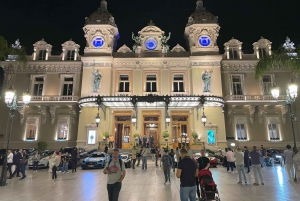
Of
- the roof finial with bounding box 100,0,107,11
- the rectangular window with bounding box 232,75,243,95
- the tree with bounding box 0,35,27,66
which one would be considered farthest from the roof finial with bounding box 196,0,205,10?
the tree with bounding box 0,35,27,66

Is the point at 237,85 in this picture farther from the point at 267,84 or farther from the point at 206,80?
the point at 206,80

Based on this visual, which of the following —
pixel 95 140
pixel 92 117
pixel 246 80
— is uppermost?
pixel 246 80

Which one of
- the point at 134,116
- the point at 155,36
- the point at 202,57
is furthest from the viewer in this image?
the point at 155,36

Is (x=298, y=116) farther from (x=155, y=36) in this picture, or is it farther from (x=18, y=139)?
(x=18, y=139)

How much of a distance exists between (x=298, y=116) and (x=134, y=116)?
767 inches

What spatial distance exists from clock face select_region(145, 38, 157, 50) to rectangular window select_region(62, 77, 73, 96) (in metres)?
10.8

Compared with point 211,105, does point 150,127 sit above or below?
below

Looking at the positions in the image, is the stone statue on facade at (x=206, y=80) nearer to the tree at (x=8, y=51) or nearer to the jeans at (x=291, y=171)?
the jeans at (x=291, y=171)

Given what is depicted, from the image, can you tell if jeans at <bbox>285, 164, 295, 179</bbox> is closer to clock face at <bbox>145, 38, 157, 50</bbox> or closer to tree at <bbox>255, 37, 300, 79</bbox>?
tree at <bbox>255, 37, 300, 79</bbox>

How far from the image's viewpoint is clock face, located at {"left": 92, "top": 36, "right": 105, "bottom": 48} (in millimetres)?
29375

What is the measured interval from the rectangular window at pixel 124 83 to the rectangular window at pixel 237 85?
13531 mm

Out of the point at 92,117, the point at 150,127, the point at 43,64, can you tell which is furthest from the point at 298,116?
the point at 43,64

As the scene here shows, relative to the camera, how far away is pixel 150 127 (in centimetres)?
2848

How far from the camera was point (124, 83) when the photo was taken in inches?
1145
